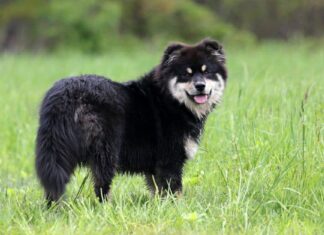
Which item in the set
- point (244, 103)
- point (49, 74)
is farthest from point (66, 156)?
point (49, 74)

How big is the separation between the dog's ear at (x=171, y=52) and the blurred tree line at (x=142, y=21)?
25.1 metres

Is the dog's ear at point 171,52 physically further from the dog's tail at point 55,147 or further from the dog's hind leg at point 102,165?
the dog's tail at point 55,147

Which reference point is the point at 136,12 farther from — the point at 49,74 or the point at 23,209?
the point at 23,209

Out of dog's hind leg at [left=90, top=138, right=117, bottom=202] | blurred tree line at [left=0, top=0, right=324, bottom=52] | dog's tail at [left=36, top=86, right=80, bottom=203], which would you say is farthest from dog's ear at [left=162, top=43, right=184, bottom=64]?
blurred tree line at [left=0, top=0, right=324, bottom=52]

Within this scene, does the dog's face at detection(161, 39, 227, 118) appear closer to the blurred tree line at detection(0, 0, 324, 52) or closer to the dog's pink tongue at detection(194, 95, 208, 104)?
the dog's pink tongue at detection(194, 95, 208, 104)

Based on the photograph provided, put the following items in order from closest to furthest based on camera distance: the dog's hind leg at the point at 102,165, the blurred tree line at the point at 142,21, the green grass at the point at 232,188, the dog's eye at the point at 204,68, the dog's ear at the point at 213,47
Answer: the green grass at the point at 232,188
the dog's hind leg at the point at 102,165
the dog's eye at the point at 204,68
the dog's ear at the point at 213,47
the blurred tree line at the point at 142,21

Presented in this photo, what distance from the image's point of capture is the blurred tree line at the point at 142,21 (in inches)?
1241

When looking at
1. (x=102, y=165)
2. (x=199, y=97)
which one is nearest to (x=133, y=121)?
(x=102, y=165)

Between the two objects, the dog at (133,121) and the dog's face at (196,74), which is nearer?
the dog at (133,121)

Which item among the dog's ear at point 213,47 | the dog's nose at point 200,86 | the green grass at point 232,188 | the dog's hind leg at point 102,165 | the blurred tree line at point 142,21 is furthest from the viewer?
the blurred tree line at point 142,21

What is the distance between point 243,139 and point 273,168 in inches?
25.8

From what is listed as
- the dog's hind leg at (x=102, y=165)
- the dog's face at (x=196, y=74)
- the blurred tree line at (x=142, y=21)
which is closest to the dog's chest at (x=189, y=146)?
the dog's face at (x=196, y=74)

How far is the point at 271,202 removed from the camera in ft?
16.8

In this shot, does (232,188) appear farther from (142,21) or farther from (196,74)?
(142,21)
